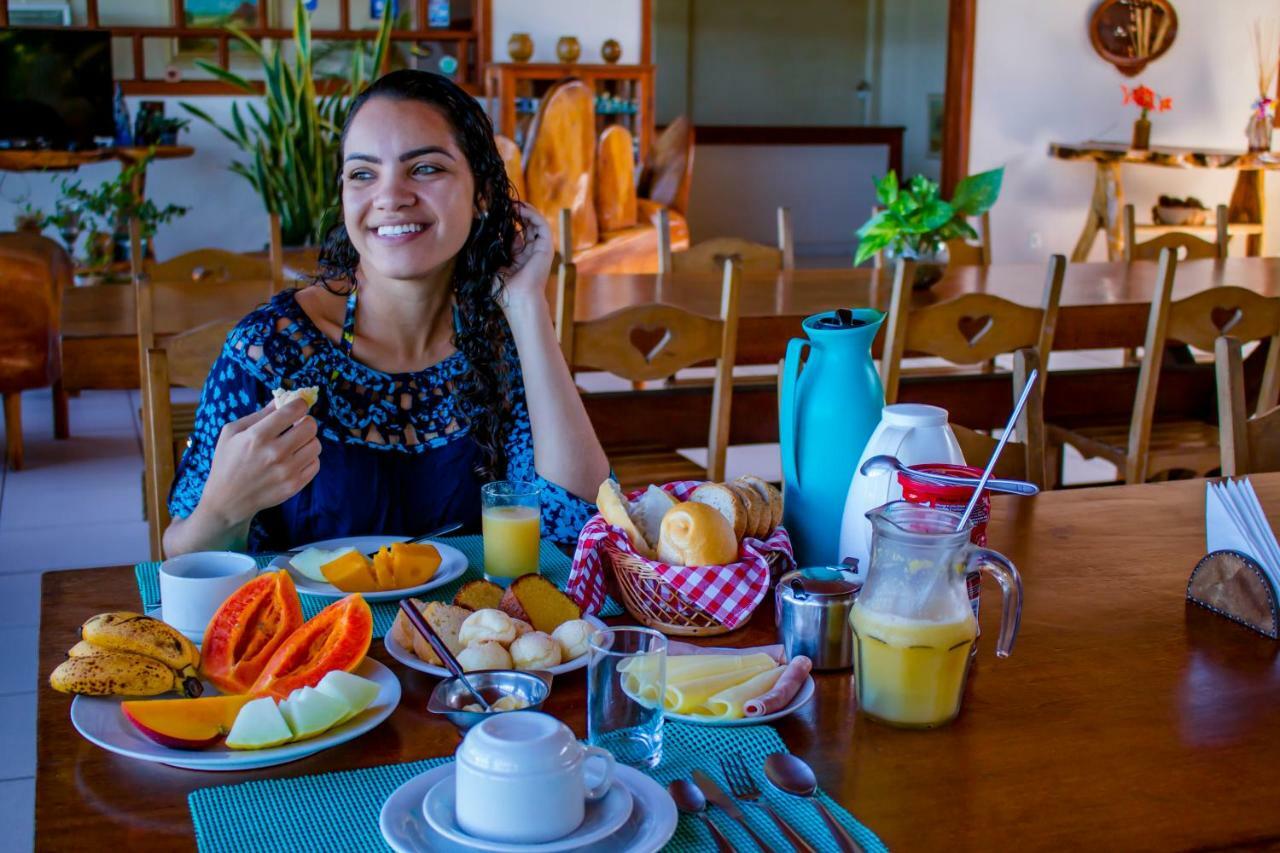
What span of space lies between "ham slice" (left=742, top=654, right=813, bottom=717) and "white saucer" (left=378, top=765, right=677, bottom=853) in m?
0.14

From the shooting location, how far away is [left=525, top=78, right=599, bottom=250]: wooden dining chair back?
19.8ft

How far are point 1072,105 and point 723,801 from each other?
7.41 meters

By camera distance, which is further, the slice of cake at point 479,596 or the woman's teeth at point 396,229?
the woman's teeth at point 396,229

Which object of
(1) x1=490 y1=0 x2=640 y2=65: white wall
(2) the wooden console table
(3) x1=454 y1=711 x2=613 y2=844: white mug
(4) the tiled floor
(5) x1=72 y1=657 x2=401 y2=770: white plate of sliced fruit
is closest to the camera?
(3) x1=454 y1=711 x2=613 y2=844: white mug

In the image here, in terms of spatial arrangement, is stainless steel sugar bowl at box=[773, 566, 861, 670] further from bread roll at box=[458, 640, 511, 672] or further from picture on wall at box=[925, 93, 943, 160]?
picture on wall at box=[925, 93, 943, 160]

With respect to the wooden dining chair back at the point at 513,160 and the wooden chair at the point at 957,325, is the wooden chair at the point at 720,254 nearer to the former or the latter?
the wooden chair at the point at 957,325

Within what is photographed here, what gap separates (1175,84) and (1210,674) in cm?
736

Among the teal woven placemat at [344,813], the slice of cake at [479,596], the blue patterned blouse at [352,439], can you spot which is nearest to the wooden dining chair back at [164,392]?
the blue patterned blouse at [352,439]

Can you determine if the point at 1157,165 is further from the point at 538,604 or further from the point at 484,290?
the point at 538,604

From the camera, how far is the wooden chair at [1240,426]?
6.44 ft

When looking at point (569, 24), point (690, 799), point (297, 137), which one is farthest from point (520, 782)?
point (569, 24)

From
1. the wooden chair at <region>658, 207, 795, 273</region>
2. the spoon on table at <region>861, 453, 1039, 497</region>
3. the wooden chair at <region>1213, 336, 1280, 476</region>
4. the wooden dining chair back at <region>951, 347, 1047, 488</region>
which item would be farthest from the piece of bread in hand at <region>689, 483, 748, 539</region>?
the wooden chair at <region>658, 207, 795, 273</region>

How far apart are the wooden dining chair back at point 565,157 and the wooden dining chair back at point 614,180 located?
2.5 inches

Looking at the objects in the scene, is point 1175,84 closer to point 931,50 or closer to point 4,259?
point 931,50
